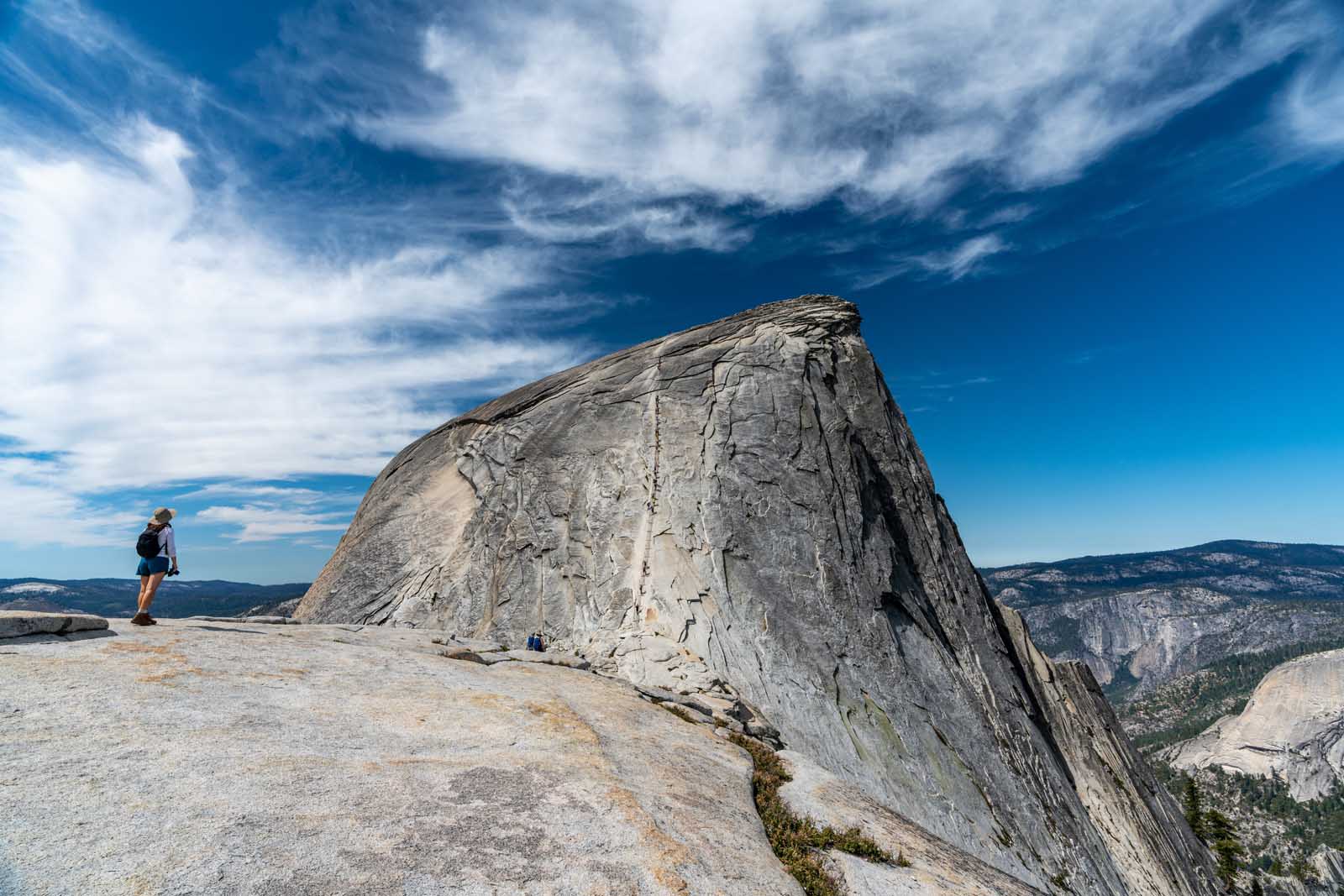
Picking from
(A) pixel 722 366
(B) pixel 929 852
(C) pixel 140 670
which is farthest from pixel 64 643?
(A) pixel 722 366

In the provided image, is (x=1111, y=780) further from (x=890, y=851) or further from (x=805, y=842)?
(x=805, y=842)

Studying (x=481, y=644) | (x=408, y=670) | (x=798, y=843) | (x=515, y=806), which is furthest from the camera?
(x=481, y=644)

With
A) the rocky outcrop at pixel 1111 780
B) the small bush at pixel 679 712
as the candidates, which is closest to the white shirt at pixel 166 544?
the small bush at pixel 679 712

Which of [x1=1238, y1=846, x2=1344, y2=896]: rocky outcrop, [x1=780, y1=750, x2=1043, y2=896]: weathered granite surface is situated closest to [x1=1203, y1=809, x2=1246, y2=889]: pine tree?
[x1=1238, y1=846, x2=1344, y2=896]: rocky outcrop

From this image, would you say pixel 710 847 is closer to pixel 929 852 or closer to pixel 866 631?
pixel 929 852

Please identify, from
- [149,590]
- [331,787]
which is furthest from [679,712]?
[149,590]

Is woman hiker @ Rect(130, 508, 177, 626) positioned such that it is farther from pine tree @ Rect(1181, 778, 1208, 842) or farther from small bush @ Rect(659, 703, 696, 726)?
pine tree @ Rect(1181, 778, 1208, 842)

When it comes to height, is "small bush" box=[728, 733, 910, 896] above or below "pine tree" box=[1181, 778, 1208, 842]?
above
